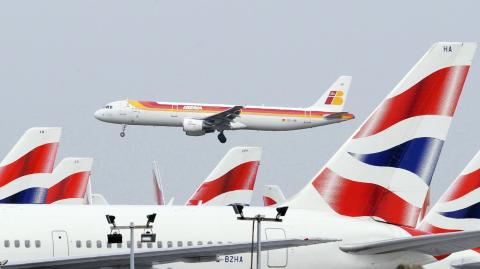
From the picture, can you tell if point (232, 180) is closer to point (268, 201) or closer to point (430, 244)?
point (268, 201)

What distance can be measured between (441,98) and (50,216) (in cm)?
1042

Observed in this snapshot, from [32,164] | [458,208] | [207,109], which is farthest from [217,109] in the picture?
[458,208]

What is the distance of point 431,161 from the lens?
31656 mm

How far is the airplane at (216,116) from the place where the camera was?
117 meters

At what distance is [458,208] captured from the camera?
33.4m

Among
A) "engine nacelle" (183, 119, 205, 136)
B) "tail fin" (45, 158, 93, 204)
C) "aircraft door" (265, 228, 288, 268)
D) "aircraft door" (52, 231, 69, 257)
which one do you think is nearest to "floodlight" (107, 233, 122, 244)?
"aircraft door" (52, 231, 69, 257)

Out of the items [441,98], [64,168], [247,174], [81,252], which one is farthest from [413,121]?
[64,168]

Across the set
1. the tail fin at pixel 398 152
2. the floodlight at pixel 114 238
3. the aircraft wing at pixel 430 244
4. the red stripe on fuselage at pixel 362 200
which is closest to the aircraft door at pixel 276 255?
the aircraft wing at pixel 430 244

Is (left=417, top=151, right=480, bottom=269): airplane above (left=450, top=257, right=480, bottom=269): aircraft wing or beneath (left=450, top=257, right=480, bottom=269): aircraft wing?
above

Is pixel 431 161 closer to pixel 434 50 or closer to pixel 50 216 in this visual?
pixel 434 50

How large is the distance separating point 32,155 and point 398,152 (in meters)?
22.9

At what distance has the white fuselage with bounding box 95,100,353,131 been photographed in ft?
387

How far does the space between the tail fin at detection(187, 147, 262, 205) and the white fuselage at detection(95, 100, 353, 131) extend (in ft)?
215

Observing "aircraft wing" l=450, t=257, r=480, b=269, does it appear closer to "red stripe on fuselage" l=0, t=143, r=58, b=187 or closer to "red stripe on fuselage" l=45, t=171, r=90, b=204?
"red stripe on fuselage" l=0, t=143, r=58, b=187
